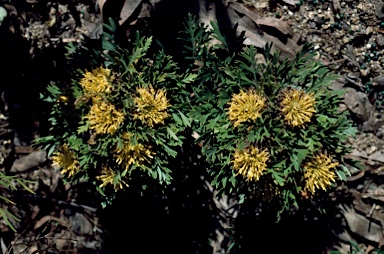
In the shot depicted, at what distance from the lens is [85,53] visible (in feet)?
10.2

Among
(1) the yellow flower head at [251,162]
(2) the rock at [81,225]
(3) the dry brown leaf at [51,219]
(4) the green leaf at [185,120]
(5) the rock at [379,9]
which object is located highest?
(5) the rock at [379,9]

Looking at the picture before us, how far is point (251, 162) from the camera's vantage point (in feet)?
9.36

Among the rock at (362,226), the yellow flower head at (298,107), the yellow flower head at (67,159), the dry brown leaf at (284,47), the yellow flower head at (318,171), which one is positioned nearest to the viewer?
the yellow flower head at (298,107)

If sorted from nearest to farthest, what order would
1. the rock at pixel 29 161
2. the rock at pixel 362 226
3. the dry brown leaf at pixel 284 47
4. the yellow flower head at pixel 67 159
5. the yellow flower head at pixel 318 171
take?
the yellow flower head at pixel 318 171
the yellow flower head at pixel 67 159
the dry brown leaf at pixel 284 47
the rock at pixel 362 226
the rock at pixel 29 161

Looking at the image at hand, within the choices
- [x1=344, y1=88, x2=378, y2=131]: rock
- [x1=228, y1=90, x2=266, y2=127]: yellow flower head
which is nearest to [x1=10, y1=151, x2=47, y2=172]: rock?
[x1=228, y1=90, x2=266, y2=127]: yellow flower head

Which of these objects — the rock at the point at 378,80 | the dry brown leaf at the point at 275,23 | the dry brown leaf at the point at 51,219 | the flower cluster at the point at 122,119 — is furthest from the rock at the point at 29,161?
the rock at the point at 378,80

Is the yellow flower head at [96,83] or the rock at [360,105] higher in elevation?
the yellow flower head at [96,83]

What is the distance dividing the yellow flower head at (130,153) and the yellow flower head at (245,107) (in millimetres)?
588

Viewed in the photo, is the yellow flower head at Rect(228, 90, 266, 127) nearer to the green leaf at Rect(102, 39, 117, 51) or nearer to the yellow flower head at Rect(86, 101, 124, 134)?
the yellow flower head at Rect(86, 101, 124, 134)

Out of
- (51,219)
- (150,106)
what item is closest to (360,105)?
(150,106)

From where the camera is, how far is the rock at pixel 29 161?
4055mm

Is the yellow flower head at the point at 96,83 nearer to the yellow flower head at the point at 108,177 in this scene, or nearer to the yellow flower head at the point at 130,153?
the yellow flower head at the point at 130,153

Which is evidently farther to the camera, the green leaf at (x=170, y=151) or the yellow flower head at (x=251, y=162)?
the green leaf at (x=170, y=151)

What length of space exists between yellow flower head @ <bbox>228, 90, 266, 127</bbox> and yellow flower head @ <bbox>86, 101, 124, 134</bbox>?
70cm
